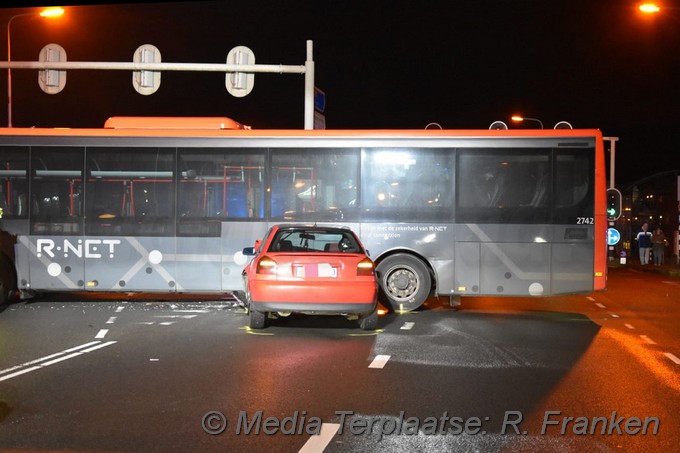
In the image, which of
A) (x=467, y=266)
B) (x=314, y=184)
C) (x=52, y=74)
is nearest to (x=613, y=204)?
(x=467, y=266)

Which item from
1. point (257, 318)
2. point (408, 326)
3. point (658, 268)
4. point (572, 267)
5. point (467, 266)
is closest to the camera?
point (257, 318)

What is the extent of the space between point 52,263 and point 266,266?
224 inches

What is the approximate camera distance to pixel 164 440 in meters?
5.62

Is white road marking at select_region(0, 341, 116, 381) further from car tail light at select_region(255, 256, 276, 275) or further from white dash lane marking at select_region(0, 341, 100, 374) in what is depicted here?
car tail light at select_region(255, 256, 276, 275)

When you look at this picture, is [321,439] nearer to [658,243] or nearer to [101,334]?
[101,334]

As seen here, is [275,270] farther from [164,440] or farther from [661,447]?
[661,447]

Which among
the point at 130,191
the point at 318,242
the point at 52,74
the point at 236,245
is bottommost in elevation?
the point at 236,245

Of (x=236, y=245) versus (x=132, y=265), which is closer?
(x=236, y=245)

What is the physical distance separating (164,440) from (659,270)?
27.4 meters

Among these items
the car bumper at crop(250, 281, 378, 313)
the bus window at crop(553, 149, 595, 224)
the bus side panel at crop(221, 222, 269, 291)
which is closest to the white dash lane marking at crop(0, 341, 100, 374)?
the car bumper at crop(250, 281, 378, 313)

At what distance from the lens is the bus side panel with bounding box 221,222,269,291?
1401 cm

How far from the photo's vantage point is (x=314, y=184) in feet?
46.3

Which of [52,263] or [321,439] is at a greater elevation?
[52,263]

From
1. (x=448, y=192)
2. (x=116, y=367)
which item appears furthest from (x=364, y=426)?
(x=448, y=192)
